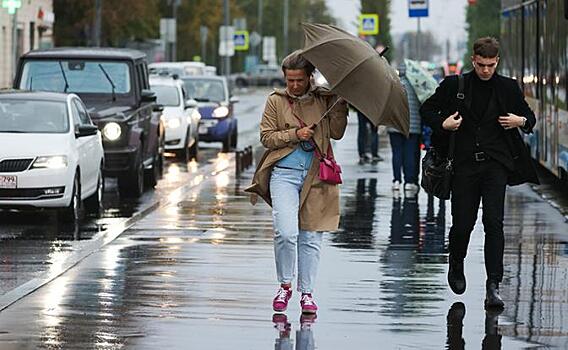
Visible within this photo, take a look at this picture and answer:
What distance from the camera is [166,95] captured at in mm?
32188

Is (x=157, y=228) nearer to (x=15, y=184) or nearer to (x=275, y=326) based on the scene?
(x=15, y=184)

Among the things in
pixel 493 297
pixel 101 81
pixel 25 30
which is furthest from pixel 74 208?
pixel 25 30

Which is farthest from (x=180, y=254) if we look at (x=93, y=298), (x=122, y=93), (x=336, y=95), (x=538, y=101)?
(x=538, y=101)

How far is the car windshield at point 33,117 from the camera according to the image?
18.7 m

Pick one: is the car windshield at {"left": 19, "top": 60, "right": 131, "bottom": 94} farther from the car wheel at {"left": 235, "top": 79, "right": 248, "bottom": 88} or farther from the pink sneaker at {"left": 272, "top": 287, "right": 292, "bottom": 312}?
the car wheel at {"left": 235, "top": 79, "right": 248, "bottom": 88}

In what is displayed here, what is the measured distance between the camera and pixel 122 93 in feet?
75.8

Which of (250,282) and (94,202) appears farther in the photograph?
(94,202)

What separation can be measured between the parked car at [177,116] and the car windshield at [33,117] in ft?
36.0

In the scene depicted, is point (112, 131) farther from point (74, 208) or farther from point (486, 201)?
point (486, 201)

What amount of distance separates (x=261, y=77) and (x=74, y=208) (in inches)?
3514

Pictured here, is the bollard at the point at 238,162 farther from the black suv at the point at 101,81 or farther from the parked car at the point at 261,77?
the parked car at the point at 261,77

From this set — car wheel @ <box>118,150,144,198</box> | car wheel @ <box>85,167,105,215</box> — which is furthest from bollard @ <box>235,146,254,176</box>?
car wheel @ <box>85,167,105,215</box>

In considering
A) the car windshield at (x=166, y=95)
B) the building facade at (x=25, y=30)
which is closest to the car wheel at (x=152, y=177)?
the car windshield at (x=166, y=95)

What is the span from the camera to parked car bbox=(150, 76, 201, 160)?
102 feet
